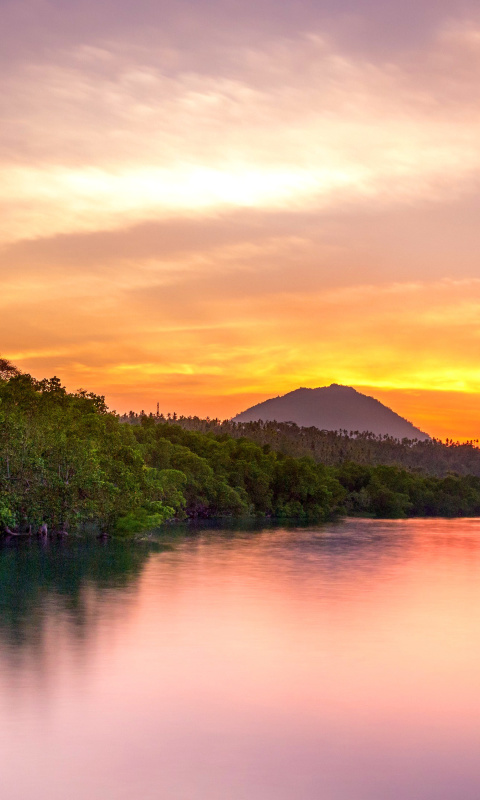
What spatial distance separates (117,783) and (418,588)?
83.8 feet

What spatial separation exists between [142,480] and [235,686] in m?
39.1

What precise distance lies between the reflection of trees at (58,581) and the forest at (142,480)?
101 inches

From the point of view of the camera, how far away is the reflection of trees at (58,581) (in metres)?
24.9

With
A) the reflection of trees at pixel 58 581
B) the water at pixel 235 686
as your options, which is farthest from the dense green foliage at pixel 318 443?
the water at pixel 235 686

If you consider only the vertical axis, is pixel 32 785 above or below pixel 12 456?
below

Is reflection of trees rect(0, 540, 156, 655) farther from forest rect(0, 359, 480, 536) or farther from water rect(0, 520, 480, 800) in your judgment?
forest rect(0, 359, 480, 536)

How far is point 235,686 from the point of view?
17.8 metres

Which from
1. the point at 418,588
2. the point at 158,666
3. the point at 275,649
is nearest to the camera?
the point at 158,666

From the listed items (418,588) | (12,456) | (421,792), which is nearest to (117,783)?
(421,792)

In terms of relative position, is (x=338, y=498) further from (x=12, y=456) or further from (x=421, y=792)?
(x=421, y=792)

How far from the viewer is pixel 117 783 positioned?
1174 cm

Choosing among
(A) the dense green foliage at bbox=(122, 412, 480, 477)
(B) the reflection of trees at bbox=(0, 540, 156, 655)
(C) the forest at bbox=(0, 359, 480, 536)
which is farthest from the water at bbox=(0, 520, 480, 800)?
(A) the dense green foliage at bbox=(122, 412, 480, 477)

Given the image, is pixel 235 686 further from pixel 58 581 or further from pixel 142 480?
pixel 142 480

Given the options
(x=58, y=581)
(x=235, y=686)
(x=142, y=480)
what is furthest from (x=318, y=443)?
(x=235, y=686)
